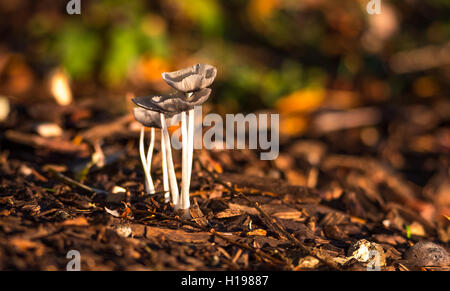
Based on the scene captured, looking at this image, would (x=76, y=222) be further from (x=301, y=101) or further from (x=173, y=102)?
(x=301, y=101)

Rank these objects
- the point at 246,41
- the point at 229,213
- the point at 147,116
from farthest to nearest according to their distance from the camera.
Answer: the point at 246,41 → the point at 229,213 → the point at 147,116

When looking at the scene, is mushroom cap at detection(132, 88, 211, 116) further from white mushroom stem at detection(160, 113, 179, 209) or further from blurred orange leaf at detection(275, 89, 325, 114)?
blurred orange leaf at detection(275, 89, 325, 114)

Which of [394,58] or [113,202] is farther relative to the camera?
[394,58]

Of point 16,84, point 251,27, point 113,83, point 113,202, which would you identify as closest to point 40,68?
point 16,84

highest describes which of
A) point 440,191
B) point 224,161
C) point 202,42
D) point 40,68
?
point 202,42

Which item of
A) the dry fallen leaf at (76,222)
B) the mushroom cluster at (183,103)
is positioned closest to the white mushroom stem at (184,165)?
the mushroom cluster at (183,103)

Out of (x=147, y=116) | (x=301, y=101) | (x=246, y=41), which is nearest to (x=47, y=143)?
(x=147, y=116)
